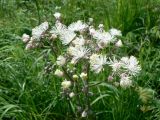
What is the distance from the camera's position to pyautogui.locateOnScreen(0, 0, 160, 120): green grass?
2859 mm

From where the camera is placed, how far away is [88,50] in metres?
2.32

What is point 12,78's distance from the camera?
320 centimetres

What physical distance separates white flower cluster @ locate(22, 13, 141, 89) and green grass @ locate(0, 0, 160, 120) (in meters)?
0.37

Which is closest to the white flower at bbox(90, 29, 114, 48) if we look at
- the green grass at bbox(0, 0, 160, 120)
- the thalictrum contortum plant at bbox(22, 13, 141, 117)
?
the thalictrum contortum plant at bbox(22, 13, 141, 117)

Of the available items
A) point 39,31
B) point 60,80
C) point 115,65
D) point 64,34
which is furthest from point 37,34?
point 60,80

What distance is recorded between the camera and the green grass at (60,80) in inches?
113

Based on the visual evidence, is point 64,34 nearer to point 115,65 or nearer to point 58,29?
point 58,29

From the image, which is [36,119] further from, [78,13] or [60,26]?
[78,13]

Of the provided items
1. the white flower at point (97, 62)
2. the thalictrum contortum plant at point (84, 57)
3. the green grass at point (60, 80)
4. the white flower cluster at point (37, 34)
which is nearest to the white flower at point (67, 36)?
the thalictrum contortum plant at point (84, 57)

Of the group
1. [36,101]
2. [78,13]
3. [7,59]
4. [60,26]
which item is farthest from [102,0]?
[60,26]

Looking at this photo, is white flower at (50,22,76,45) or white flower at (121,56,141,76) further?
white flower at (50,22,76,45)

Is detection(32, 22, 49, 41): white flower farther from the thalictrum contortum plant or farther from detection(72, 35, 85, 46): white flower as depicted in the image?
detection(72, 35, 85, 46): white flower

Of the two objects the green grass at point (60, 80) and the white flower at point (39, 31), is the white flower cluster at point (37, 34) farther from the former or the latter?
the green grass at point (60, 80)

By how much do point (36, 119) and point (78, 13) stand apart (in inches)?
85.0
